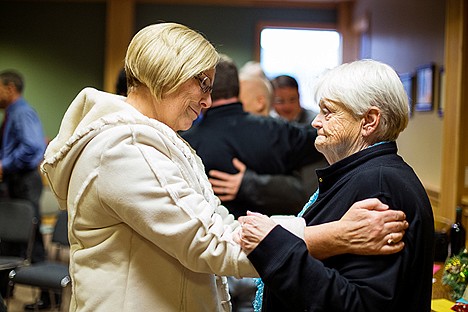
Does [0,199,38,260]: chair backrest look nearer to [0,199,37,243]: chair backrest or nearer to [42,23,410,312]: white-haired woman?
[0,199,37,243]: chair backrest

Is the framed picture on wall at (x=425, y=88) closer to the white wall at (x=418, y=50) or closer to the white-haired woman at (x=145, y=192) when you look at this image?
the white wall at (x=418, y=50)

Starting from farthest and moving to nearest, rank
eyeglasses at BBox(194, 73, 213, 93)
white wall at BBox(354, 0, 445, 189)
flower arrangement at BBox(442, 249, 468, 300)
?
white wall at BBox(354, 0, 445, 189) < flower arrangement at BBox(442, 249, 468, 300) < eyeglasses at BBox(194, 73, 213, 93)

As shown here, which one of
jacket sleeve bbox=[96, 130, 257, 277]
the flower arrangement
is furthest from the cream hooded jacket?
the flower arrangement

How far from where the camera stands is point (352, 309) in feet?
5.00

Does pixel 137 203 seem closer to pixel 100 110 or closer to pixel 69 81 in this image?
pixel 100 110

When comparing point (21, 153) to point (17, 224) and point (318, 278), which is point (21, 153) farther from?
point (318, 278)

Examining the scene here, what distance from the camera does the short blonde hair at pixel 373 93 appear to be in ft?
5.44

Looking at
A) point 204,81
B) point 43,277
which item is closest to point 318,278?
point 204,81

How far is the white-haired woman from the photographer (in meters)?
1.59

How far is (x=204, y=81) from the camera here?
177 cm

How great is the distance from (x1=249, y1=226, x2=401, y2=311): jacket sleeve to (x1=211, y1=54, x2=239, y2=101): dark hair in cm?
156

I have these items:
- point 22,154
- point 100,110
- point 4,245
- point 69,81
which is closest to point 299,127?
point 100,110

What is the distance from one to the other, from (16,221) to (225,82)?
2.69 metres

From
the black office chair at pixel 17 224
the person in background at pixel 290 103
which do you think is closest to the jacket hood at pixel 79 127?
the person in background at pixel 290 103
